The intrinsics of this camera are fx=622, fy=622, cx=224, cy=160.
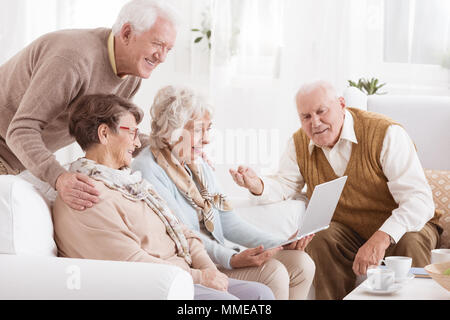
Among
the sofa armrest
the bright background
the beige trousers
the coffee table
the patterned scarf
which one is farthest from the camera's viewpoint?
the bright background

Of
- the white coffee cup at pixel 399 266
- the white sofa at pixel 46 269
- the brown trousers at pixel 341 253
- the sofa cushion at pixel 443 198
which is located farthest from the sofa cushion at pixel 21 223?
the sofa cushion at pixel 443 198

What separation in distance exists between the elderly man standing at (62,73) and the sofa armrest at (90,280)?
32 cm

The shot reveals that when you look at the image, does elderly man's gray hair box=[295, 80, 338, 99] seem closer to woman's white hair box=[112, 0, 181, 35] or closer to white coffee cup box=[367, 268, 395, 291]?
woman's white hair box=[112, 0, 181, 35]

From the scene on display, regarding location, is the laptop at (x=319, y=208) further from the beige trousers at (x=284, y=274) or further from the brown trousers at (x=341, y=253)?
the brown trousers at (x=341, y=253)

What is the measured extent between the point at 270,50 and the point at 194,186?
8.47 feet

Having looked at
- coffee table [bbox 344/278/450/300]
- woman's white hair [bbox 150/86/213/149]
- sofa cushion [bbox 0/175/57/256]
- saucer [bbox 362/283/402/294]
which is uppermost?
woman's white hair [bbox 150/86/213/149]

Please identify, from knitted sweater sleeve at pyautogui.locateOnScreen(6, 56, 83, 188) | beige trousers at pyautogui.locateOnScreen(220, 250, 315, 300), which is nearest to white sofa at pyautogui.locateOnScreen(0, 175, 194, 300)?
knitted sweater sleeve at pyautogui.locateOnScreen(6, 56, 83, 188)

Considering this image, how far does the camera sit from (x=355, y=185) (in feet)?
8.75

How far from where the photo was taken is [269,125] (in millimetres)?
4633

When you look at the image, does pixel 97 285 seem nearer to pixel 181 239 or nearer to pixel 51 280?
pixel 51 280

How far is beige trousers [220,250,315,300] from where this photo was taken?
2.09 metres

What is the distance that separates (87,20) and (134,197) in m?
3.31

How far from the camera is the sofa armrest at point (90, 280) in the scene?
155 cm

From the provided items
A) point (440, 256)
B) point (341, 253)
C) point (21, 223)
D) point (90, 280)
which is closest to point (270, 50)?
point (341, 253)
